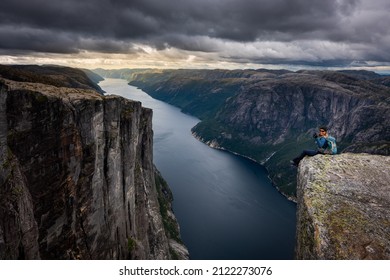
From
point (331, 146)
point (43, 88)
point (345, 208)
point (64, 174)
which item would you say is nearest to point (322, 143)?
point (331, 146)

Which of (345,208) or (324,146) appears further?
(324,146)

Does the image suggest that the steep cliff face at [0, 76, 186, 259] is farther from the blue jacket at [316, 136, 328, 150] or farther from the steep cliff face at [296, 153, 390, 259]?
the steep cliff face at [296, 153, 390, 259]

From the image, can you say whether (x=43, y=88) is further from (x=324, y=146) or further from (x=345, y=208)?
(x=345, y=208)

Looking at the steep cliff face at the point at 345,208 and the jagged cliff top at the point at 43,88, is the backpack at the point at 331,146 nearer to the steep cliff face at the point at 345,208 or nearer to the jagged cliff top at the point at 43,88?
the steep cliff face at the point at 345,208

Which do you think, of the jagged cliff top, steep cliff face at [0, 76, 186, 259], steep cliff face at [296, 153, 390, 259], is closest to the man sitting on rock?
steep cliff face at [296, 153, 390, 259]

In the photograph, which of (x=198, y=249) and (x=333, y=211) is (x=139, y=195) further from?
(x=333, y=211)

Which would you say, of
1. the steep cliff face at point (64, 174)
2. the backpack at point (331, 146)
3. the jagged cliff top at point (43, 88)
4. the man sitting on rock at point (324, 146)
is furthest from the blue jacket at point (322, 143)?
the jagged cliff top at point (43, 88)

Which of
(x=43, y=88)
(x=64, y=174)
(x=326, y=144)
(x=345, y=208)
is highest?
(x=43, y=88)
